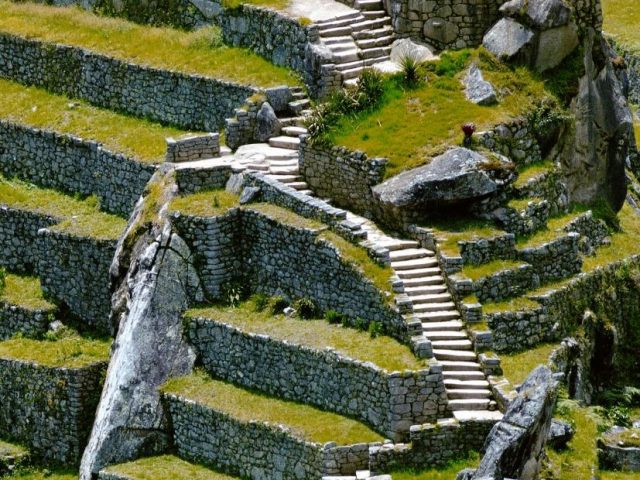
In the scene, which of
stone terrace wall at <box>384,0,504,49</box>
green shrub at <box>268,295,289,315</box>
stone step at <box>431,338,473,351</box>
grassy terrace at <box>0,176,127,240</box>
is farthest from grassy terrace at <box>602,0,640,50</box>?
stone step at <box>431,338,473,351</box>

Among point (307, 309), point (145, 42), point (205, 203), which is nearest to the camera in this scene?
point (307, 309)

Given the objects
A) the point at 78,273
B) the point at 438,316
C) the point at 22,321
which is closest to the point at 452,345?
the point at 438,316

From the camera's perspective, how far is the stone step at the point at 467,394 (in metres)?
64.9

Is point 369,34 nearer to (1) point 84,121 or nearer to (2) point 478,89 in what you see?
(2) point 478,89

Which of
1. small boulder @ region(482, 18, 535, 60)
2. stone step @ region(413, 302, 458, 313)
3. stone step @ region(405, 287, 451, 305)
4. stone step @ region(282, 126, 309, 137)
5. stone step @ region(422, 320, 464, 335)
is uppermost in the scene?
small boulder @ region(482, 18, 535, 60)

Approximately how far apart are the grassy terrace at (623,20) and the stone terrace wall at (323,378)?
34.7 m

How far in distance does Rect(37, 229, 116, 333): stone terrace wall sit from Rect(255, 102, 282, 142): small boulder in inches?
226

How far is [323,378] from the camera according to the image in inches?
2613

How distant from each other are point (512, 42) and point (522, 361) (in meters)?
11.9

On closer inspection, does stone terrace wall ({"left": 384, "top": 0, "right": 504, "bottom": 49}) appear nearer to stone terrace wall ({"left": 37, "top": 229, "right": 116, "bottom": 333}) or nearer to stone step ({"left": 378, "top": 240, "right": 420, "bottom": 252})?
stone step ({"left": 378, "top": 240, "right": 420, "bottom": 252})

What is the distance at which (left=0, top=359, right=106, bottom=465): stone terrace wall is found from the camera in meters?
74.9

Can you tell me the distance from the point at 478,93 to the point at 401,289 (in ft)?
29.6

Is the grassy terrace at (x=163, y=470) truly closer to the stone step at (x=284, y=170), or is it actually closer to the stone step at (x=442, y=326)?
the stone step at (x=442, y=326)

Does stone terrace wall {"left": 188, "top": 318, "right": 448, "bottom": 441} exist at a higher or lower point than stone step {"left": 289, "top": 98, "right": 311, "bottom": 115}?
lower
